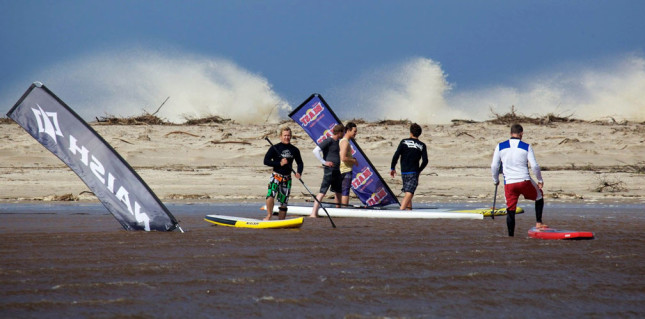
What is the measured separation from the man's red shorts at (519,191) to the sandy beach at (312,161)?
279 inches

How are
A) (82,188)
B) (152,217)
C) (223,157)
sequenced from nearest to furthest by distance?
(152,217) → (82,188) → (223,157)

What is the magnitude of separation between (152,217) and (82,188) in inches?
346

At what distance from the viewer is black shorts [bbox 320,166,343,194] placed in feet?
39.5

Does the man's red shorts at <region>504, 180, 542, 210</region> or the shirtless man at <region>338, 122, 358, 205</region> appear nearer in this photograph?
the man's red shorts at <region>504, 180, 542, 210</region>

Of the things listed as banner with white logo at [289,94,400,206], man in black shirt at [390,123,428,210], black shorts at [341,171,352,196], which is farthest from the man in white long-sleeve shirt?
banner with white logo at [289,94,400,206]

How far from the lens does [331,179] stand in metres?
12.1

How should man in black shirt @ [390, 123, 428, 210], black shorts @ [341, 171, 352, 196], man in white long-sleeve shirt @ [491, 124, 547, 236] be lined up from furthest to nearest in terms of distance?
1. black shorts @ [341, 171, 352, 196]
2. man in black shirt @ [390, 123, 428, 210]
3. man in white long-sleeve shirt @ [491, 124, 547, 236]

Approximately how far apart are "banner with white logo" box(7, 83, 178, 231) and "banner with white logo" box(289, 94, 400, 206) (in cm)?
477

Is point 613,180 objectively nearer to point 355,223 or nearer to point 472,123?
point 472,123

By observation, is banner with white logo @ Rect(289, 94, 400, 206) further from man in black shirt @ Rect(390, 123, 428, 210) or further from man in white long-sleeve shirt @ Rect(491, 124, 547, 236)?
man in white long-sleeve shirt @ Rect(491, 124, 547, 236)

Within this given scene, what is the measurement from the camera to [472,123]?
2619cm

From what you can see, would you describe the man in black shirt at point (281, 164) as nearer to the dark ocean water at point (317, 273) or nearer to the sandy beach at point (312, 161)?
the dark ocean water at point (317, 273)

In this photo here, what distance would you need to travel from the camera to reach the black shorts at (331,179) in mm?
12047

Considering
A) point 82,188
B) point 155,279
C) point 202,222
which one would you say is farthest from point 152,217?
point 82,188
